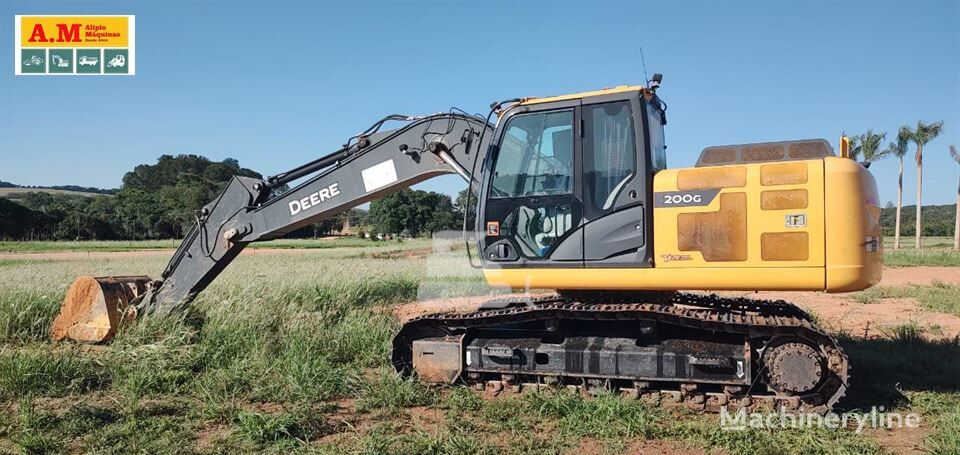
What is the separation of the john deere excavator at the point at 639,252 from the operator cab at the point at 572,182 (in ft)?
0.04

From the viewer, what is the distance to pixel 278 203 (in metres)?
6.76

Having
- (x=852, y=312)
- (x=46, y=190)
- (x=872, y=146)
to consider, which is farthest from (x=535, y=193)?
(x=46, y=190)

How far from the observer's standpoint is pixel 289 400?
534 centimetres

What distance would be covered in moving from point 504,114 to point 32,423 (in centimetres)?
448

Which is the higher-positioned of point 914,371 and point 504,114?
point 504,114

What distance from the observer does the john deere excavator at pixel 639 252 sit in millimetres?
4676

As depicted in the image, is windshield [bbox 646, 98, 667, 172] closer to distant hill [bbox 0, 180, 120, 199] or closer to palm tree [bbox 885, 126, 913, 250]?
palm tree [bbox 885, 126, 913, 250]

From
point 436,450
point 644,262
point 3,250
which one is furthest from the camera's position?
point 3,250

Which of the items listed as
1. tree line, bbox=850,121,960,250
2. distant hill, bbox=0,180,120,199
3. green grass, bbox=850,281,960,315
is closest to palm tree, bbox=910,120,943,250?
tree line, bbox=850,121,960,250

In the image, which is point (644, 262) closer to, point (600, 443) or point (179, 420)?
point (600, 443)

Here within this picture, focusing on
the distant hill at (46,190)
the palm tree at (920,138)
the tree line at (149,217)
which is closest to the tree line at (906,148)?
the palm tree at (920,138)

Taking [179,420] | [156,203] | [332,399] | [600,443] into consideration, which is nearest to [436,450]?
[600,443]

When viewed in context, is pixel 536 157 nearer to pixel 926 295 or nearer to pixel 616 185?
pixel 616 185

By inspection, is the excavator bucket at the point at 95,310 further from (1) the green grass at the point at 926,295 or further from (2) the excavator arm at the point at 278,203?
(1) the green grass at the point at 926,295
